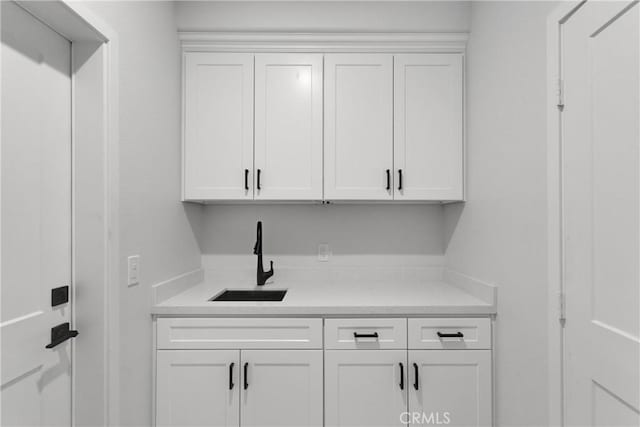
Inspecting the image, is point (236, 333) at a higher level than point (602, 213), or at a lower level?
lower

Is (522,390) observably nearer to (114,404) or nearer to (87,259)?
(114,404)

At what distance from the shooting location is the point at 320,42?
5.99 ft

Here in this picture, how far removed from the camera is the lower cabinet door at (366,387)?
4.81ft

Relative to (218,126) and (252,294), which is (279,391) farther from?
(218,126)

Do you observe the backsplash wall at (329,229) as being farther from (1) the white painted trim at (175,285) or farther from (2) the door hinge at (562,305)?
(2) the door hinge at (562,305)

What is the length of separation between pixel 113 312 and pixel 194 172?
88cm

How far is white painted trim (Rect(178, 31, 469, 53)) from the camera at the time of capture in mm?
1809

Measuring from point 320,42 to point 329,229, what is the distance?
1179 mm

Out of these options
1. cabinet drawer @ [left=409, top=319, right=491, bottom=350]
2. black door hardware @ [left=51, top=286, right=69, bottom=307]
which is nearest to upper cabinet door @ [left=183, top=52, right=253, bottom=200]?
black door hardware @ [left=51, top=286, right=69, bottom=307]

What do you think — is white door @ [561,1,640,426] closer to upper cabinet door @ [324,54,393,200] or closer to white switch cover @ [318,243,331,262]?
upper cabinet door @ [324,54,393,200]

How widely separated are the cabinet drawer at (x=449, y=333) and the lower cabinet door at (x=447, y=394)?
43 millimetres

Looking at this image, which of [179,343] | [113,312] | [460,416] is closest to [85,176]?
[113,312]

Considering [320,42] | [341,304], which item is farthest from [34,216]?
[320,42]

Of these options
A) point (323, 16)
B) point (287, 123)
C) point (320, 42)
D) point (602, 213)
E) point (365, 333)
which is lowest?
point (365, 333)
